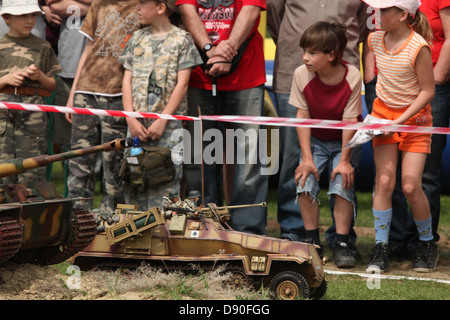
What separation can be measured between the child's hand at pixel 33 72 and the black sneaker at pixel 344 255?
3265 mm

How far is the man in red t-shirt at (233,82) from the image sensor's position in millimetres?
7973

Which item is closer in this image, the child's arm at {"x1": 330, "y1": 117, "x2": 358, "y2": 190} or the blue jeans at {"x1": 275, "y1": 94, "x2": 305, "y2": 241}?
the child's arm at {"x1": 330, "y1": 117, "x2": 358, "y2": 190}

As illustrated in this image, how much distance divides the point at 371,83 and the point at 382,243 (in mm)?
1621

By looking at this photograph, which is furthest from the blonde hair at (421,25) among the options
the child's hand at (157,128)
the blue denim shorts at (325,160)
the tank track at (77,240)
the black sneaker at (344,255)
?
the tank track at (77,240)

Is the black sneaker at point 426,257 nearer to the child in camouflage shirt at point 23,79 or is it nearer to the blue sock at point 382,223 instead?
the blue sock at point 382,223

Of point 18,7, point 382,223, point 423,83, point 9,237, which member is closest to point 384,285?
point 382,223

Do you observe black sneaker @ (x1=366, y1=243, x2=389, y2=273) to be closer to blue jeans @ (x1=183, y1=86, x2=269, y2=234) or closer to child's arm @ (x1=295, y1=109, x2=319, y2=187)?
child's arm @ (x1=295, y1=109, x2=319, y2=187)

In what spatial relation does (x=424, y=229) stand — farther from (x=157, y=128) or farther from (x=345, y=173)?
(x=157, y=128)

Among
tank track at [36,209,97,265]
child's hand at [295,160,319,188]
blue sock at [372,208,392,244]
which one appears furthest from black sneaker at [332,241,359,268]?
tank track at [36,209,97,265]

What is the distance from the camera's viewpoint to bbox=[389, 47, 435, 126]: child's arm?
7297 millimetres

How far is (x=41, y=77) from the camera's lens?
330 inches

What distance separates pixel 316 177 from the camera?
792cm

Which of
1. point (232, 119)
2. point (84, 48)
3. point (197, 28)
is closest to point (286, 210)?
point (232, 119)

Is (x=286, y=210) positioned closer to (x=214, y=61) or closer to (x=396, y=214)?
(x=396, y=214)
